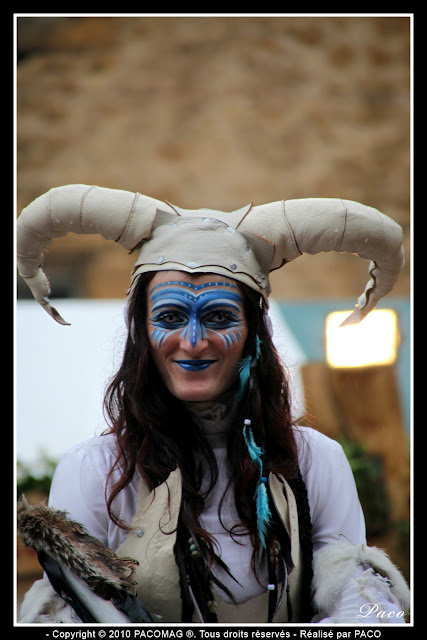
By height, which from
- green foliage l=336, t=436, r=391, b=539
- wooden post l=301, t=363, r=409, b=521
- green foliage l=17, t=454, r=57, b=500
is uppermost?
wooden post l=301, t=363, r=409, b=521

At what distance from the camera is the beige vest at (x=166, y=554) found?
1746 millimetres

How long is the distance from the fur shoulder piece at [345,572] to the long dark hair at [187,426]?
8.0 inches

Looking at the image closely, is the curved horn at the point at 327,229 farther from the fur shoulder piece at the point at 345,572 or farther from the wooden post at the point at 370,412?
the wooden post at the point at 370,412

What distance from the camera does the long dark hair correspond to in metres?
1.90

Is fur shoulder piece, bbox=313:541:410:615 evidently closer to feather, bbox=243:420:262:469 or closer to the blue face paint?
feather, bbox=243:420:262:469

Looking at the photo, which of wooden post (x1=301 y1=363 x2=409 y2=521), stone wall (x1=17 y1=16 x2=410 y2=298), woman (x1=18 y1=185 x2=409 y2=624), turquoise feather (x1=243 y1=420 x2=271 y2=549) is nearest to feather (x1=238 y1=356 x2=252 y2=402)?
woman (x1=18 y1=185 x2=409 y2=624)

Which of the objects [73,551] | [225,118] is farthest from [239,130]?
[73,551]

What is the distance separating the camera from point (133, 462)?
1.90 meters

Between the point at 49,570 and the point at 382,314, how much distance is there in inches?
133

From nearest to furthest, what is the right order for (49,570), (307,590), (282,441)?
1. (49,570)
2. (307,590)
3. (282,441)

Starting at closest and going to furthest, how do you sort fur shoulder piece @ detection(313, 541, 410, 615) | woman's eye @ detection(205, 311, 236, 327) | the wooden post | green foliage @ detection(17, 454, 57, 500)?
fur shoulder piece @ detection(313, 541, 410, 615) → woman's eye @ detection(205, 311, 236, 327) → green foliage @ detection(17, 454, 57, 500) → the wooden post

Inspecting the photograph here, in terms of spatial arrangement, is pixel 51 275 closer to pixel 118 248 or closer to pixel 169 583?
pixel 118 248

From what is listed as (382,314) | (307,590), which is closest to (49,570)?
(307,590)

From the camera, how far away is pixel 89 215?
191 centimetres
